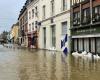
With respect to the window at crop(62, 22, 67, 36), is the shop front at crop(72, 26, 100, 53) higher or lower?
lower

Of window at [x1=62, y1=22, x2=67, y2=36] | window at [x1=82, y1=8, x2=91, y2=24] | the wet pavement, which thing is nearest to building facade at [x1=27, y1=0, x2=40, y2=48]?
window at [x1=62, y1=22, x2=67, y2=36]

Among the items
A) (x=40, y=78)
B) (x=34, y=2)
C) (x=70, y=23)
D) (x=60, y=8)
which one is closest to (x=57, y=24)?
(x=60, y=8)

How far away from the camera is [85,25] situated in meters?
35.8

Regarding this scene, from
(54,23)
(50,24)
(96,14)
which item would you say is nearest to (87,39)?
(96,14)

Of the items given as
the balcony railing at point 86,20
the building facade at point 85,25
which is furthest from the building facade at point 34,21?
the balcony railing at point 86,20

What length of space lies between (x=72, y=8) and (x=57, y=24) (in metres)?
8.23

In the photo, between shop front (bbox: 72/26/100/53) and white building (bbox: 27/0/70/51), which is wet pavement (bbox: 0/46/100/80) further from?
white building (bbox: 27/0/70/51)

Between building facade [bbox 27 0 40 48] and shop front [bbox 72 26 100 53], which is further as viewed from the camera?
building facade [bbox 27 0 40 48]

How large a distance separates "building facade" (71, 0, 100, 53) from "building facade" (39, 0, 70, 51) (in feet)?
9.14

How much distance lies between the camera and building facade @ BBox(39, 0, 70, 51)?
44.8 meters

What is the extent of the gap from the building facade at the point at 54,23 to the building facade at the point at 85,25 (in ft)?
9.14

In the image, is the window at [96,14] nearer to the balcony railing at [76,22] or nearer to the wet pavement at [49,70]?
the balcony railing at [76,22]

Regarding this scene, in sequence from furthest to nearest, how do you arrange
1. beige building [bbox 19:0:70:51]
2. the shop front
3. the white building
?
1. the white building
2. beige building [bbox 19:0:70:51]
3. the shop front

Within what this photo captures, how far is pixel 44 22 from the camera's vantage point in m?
58.2
